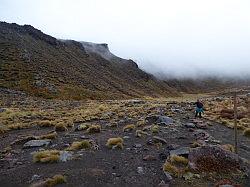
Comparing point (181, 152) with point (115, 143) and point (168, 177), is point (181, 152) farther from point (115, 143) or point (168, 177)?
point (115, 143)

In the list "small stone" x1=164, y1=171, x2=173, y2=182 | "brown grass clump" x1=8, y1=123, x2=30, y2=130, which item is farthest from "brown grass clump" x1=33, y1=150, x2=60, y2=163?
"brown grass clump" x1=8, y1=123, x2=30, y2=130

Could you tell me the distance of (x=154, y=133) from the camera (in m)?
28.5

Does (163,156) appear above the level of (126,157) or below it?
above

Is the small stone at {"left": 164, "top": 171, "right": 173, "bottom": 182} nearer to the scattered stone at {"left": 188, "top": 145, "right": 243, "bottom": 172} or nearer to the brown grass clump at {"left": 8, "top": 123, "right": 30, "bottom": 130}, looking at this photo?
the scattered stone at {"left": 188, "top": 145, "right": 243, "bottom": 172}

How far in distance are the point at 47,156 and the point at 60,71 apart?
107075mm

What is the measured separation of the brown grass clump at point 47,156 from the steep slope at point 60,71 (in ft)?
238

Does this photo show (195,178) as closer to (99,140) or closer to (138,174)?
(138,174)

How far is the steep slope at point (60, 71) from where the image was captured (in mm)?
103875

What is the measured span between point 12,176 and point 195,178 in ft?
28.6

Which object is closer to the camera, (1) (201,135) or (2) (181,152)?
(2) (181,152)

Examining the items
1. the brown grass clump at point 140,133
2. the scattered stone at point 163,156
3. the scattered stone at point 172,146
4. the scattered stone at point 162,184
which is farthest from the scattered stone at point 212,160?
the brown grass clump at point 140,133

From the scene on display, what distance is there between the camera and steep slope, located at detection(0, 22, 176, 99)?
4090 inches

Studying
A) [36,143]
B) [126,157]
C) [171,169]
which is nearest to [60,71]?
[36,143]

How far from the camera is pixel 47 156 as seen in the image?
21719mm
